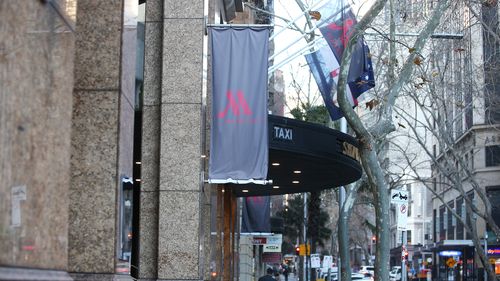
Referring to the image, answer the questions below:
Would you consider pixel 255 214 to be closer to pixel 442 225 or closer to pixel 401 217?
pixel 401 217

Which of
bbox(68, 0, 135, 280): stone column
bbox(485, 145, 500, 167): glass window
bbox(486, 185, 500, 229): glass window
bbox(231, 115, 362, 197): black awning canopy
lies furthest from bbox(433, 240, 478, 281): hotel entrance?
bbox(68, 0, 135, 280): stone column

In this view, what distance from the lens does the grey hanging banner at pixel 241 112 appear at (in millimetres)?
14625

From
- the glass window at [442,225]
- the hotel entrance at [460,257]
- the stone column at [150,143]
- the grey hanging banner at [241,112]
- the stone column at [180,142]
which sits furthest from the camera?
the glass window at [442,225]

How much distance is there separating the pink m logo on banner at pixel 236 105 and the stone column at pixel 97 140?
693 centimetres

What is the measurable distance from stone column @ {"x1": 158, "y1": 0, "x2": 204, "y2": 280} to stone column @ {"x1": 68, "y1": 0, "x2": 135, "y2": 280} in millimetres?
5849

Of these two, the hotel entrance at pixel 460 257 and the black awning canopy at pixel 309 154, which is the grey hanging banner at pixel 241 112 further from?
the hotel entrance at pixel 460 257

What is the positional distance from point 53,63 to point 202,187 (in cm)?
859

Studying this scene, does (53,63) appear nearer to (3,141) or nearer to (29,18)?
(29,18)

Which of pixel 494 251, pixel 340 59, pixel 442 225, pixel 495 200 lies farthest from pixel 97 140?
pixel 442 225

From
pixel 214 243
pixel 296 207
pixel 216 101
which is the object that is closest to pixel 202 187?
pixel 216 101

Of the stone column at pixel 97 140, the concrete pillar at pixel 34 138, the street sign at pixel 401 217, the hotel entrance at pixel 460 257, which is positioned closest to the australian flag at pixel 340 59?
the street sign at pixel 401 217

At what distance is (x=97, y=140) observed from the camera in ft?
24.6

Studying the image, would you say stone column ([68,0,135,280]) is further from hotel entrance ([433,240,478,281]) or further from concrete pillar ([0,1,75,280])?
hotel entrance ([433,240,478,281])

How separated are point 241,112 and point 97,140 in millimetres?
7342
